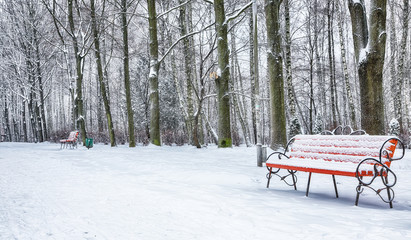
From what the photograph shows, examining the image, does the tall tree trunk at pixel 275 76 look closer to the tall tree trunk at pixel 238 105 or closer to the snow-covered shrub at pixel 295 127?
the tall tree trunk at pixel 238 105

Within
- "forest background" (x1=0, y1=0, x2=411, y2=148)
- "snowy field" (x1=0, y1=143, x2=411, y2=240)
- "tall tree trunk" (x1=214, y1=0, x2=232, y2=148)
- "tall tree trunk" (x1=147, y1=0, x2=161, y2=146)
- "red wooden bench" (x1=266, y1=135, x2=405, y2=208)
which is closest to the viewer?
"snowy field" (x1=0, y1=143, x2=411, y2=240)

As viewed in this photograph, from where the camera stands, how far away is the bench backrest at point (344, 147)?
386 cm

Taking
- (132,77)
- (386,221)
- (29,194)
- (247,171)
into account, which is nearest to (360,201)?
(386,221)

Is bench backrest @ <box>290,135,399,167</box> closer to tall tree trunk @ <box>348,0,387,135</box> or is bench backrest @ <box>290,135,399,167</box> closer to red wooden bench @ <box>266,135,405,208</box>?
red wooden bench @ <box>266,135,405,208</box>

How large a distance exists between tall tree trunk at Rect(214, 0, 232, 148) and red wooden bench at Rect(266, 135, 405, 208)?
5.72 metres

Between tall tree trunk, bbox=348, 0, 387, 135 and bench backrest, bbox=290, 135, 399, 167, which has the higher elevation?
tall tree trunk, bbox=348, 0, 387, 135

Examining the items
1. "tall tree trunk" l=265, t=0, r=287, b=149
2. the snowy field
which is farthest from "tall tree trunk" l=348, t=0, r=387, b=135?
"tall tree trunk" l=265, t=0, r=287, b=149

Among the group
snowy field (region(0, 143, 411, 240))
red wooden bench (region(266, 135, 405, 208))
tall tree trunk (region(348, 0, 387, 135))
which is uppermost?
tall tree trunk (region(348, 0, 387, 135))

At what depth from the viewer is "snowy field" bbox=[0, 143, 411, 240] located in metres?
2.60

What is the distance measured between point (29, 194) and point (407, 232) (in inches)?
171

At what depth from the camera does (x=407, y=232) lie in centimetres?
259

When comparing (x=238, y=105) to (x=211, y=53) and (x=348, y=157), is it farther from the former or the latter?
(x=348, y=157)

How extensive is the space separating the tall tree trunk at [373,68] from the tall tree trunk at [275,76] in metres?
2.45

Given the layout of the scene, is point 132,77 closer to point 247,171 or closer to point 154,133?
point 154,133
